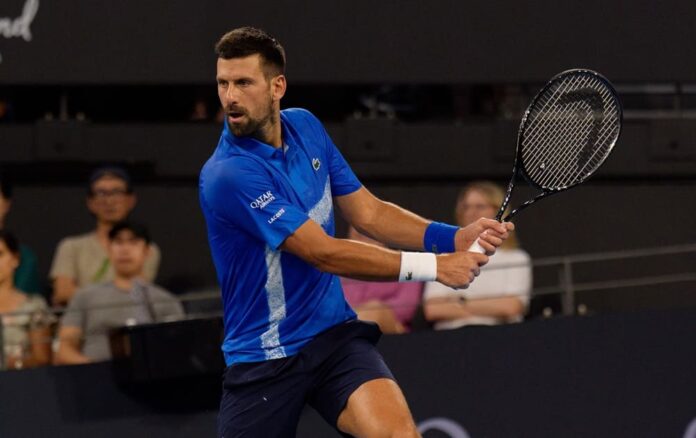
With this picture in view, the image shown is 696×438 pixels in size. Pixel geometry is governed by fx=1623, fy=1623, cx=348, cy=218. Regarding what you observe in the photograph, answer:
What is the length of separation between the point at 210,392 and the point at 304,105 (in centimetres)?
163

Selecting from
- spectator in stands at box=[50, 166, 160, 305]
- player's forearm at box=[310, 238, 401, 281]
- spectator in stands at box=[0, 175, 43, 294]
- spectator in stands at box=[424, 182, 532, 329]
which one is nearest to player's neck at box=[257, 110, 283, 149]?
player's forearm at box=[310, 238, 401, 281]

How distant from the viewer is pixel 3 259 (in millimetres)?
6703

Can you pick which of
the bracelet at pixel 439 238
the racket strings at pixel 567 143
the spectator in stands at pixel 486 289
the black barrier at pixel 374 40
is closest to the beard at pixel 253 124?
the bracelet at pixel 439 238

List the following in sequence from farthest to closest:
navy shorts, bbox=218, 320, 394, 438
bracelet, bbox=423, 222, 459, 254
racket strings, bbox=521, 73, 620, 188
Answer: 1. racket strings, bbox=521, 73, 620, 188
2. bracelet, bbox=423, 222, 459, 254
3. navy shorts, bbox=218, 320, 394, 438

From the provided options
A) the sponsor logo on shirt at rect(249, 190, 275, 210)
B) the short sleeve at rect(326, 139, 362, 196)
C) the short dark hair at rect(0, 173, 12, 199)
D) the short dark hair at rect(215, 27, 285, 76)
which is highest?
the short dark hair at rect(215, 27, 285, 76)

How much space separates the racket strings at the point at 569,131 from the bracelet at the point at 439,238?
0.31 metres

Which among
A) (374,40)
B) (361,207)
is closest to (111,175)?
(374,40)

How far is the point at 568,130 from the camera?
16.8 feet

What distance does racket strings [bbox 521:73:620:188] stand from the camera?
5016mm

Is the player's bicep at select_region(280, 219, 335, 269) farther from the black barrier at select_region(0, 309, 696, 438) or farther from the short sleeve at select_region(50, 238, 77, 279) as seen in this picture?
the short sleeve at select_region(50, 238, 77, 279)

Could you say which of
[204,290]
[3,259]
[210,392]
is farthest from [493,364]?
[3,259]

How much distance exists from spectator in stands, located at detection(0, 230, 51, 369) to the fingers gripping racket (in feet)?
6.52

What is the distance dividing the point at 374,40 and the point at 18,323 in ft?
6.04

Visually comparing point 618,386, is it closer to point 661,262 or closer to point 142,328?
point 661,262
